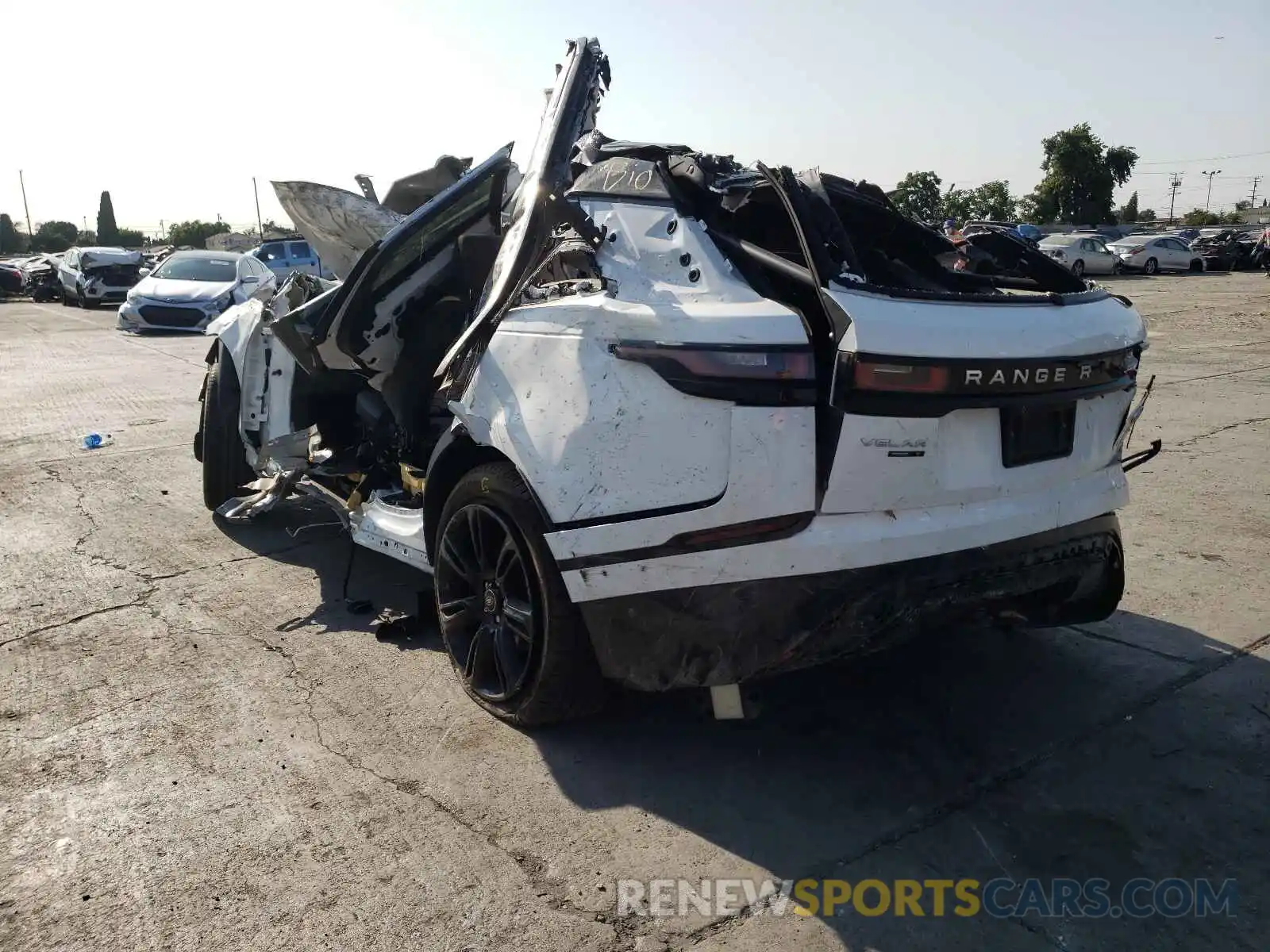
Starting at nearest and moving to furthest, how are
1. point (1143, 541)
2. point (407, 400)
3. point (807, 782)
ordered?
1. point (807, 782)
2. point (407, 400)
3. point (1143, 541)

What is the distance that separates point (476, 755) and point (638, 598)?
2.73 ft

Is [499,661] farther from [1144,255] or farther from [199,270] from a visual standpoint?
[1144,255]

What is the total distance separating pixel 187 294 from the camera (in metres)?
18.4

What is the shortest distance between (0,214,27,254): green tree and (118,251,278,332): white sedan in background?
57.5m

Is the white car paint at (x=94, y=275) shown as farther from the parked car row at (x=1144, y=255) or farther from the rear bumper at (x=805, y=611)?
the rear bumper at (x=805, y=611)

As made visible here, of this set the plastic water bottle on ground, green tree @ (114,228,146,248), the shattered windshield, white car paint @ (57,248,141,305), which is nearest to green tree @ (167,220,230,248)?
green tree @ (114,228,146,248)

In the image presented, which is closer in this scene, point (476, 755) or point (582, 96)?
point (476, 755)

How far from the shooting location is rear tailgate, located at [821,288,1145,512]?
8.58 feet

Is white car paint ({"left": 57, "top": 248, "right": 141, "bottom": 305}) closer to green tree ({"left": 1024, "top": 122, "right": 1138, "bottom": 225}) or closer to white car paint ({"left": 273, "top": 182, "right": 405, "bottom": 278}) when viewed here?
white car paint ({"left": 273, "top": 182, "right": 405, "bottom": 278})

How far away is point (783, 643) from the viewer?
2699 mm

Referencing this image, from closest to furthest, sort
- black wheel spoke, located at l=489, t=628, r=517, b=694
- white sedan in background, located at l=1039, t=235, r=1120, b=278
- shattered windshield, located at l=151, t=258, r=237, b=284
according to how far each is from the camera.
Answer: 1. black wheel spoke, located at l=489, t=628, r=517, b=694
2. shattered windshield, located at l=151, t=258, r=237, b=284
3. white sedan in background, located at l=1039, t=235, r=1120, b=278

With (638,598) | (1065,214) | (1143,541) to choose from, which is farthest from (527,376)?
(1065,214)

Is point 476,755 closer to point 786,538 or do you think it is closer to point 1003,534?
point 786,538

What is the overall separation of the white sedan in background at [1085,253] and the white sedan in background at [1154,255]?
1.64m
